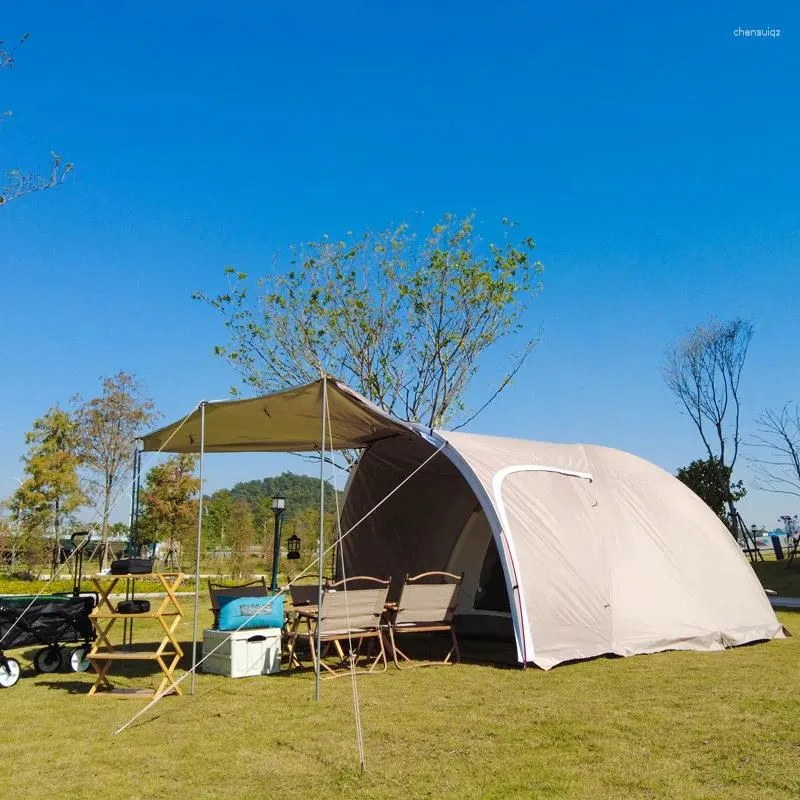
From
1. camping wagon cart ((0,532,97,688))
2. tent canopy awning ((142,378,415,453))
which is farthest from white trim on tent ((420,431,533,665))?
camping wagon cart ((0,532,97,688))

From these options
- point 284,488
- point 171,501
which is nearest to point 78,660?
point 171,501

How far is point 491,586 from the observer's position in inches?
353

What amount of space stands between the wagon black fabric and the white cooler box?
1111 mm

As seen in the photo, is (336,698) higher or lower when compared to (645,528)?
lower

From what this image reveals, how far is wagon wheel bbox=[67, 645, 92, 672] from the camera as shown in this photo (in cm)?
705

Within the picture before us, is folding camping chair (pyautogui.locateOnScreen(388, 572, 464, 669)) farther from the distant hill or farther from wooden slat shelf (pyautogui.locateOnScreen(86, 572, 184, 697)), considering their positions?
the distant hill

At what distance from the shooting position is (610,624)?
7.35 meters

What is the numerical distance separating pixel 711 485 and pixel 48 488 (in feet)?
59.8

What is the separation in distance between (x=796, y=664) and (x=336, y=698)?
12.7 ft

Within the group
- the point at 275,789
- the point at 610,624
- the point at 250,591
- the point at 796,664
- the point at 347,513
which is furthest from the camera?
the point at 347,513

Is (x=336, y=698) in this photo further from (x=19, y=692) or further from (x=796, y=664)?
(x=796, y=664)

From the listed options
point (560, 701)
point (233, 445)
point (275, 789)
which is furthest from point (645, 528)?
point (275, 789)

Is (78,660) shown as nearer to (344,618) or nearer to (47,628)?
(47,628)

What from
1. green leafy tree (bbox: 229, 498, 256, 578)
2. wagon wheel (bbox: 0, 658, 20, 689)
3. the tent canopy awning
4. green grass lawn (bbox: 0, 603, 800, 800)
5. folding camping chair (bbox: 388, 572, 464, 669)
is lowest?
green grass lawn (bbox: 0, 603, 800, 800)
